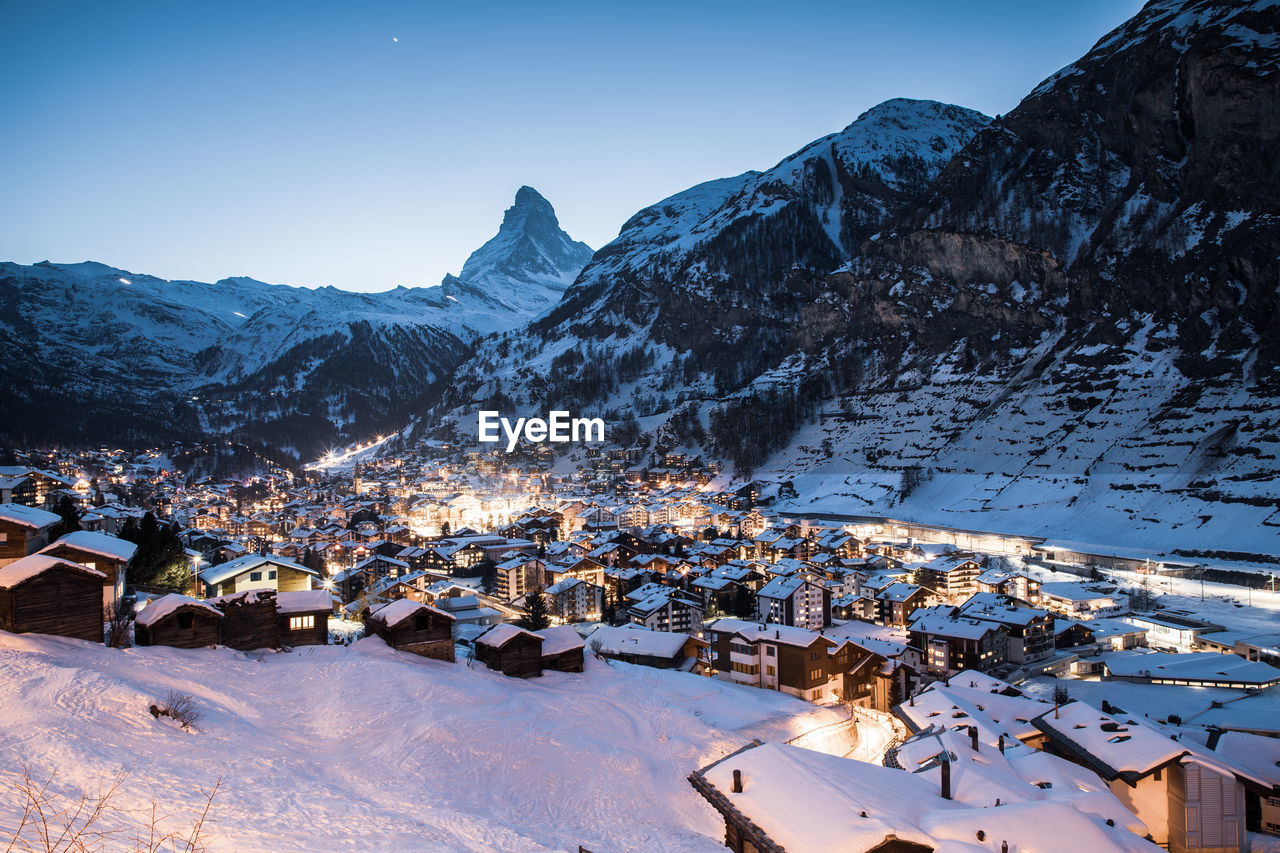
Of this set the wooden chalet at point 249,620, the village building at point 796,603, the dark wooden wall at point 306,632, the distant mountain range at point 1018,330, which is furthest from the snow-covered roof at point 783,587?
the distant mountain range at point 1018,330

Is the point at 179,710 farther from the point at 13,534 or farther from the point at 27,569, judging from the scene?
the point at 13,534

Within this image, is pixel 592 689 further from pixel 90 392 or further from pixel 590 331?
pixel 90 392

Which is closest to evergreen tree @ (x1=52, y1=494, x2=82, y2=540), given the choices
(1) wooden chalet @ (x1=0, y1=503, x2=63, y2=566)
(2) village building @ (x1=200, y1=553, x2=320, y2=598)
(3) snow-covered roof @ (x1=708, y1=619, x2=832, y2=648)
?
(2) village building @ (x1=200, y1=553, x2=320, y2=598)

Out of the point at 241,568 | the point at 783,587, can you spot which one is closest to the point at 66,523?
the point at 241,568

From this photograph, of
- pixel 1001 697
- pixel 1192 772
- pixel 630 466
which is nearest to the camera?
pixel 1192 772

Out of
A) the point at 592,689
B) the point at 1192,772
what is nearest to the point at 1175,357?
the point at 1192,772

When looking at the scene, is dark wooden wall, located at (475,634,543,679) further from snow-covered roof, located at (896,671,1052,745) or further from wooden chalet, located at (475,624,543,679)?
snow-covered roof, located at (896,671,1052,745)
